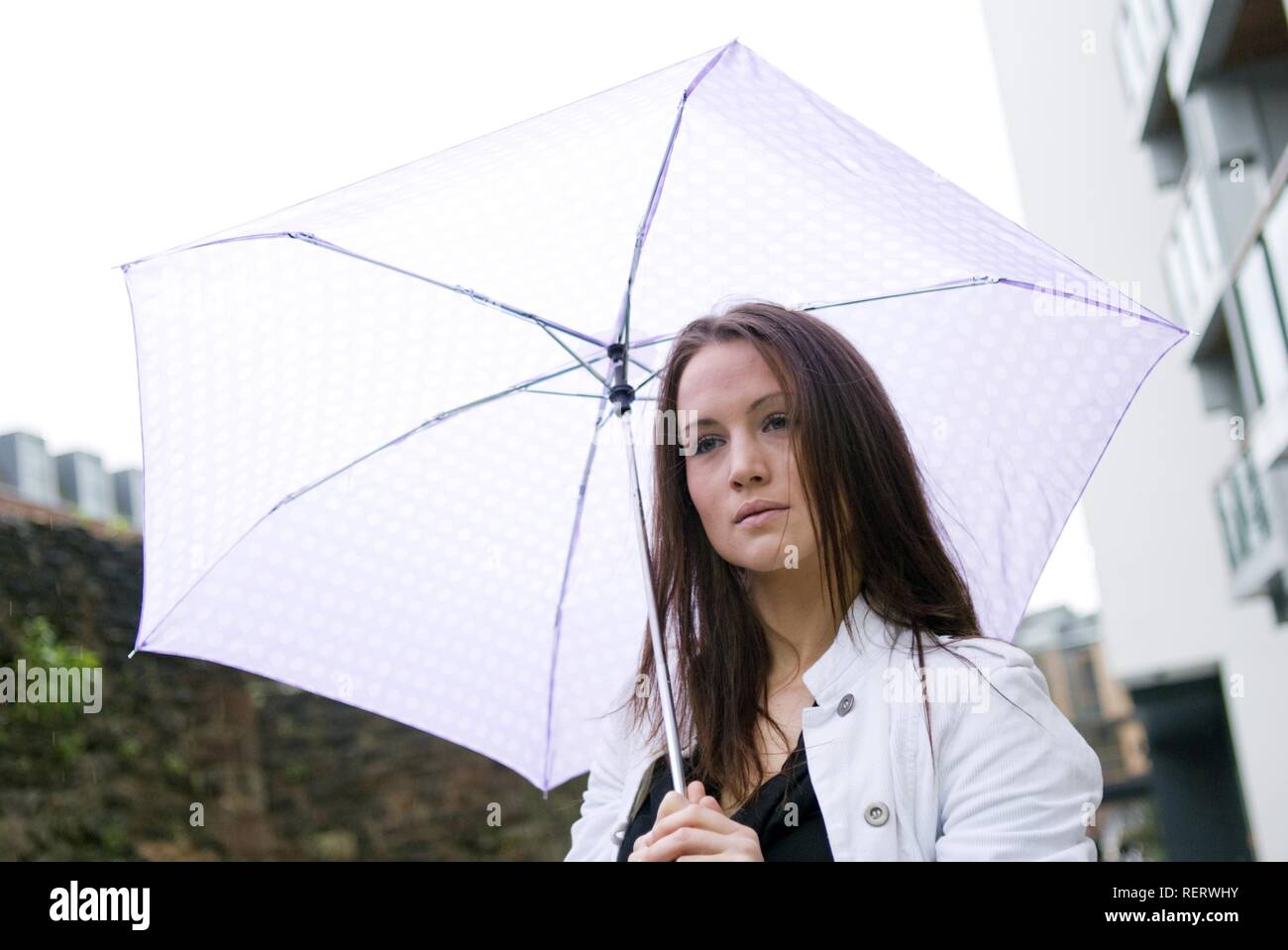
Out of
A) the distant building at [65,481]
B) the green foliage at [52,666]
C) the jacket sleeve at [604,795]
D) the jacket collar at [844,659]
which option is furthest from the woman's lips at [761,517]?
the distant building at [65,481]

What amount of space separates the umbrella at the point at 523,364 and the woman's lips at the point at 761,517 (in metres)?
0.20

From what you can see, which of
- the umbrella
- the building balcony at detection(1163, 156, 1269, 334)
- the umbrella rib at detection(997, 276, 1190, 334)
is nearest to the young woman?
the umbrella

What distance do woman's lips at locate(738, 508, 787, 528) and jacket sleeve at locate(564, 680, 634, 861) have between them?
37 centimetres

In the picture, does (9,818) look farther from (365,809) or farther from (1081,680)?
(1081,680)

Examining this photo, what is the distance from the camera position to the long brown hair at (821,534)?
161cm

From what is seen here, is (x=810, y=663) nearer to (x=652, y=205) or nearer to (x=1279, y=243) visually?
(x=652, y=205)

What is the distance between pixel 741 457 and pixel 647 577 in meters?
A: 0.23

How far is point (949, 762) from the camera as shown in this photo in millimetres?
1400

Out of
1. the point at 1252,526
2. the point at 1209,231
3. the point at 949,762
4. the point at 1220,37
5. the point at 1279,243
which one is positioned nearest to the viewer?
the point at 949,762

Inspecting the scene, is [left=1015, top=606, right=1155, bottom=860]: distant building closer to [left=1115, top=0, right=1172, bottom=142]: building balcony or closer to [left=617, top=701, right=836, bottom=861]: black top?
[left=1115, top=0, right=1172, bottom=142]: building balcony

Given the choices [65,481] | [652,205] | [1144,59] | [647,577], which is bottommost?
[647,577]

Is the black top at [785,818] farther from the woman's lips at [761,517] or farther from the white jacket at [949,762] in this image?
the woman's lips at [761,517]

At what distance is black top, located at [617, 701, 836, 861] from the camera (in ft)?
4.75

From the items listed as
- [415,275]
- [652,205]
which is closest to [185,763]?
[415,275]
